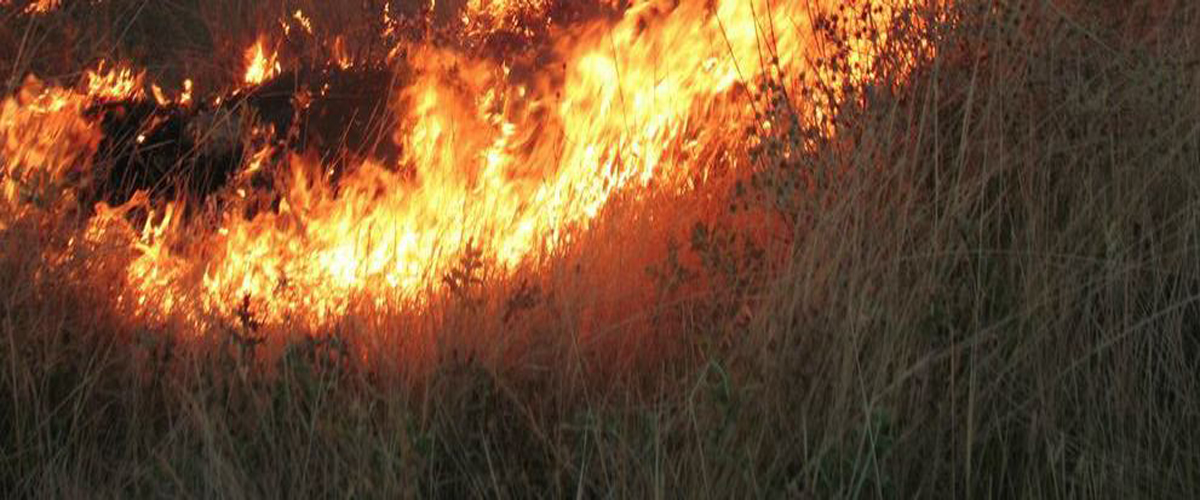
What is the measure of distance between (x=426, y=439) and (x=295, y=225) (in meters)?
1.57

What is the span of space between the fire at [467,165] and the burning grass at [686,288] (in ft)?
0.05

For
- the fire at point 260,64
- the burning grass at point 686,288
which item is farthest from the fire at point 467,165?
the fire at point 260,64

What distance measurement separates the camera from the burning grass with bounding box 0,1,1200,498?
3061mm

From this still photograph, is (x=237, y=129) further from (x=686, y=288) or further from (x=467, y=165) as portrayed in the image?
(x=686, y=288)

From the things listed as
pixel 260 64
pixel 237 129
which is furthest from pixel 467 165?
pixel 260 64

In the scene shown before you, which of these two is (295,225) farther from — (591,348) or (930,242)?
(930,242)

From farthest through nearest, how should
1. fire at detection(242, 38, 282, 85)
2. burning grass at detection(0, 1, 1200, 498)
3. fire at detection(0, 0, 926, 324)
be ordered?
fire at detection(242, 38, 282, 85) → fire at detection(0, 0, 926, 324) → burning grass at detection(0, 1, 1200, 498)

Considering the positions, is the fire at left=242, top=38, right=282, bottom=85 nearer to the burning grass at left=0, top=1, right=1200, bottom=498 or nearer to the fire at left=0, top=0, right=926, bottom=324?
the fire at left=0, top=0, right=926, bottom=324

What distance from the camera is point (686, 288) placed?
12.0 ft

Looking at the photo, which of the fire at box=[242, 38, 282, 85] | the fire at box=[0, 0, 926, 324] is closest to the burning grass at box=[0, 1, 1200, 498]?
the fire at box=[0, 0, 926, 324]

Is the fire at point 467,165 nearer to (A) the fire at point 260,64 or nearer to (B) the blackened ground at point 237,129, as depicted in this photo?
(B) the blackened ground at point 237,129

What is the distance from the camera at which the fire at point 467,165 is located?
159 inches

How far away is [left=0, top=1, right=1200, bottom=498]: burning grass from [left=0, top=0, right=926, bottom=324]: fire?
14 mm

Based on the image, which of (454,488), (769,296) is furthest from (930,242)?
(454,488)
